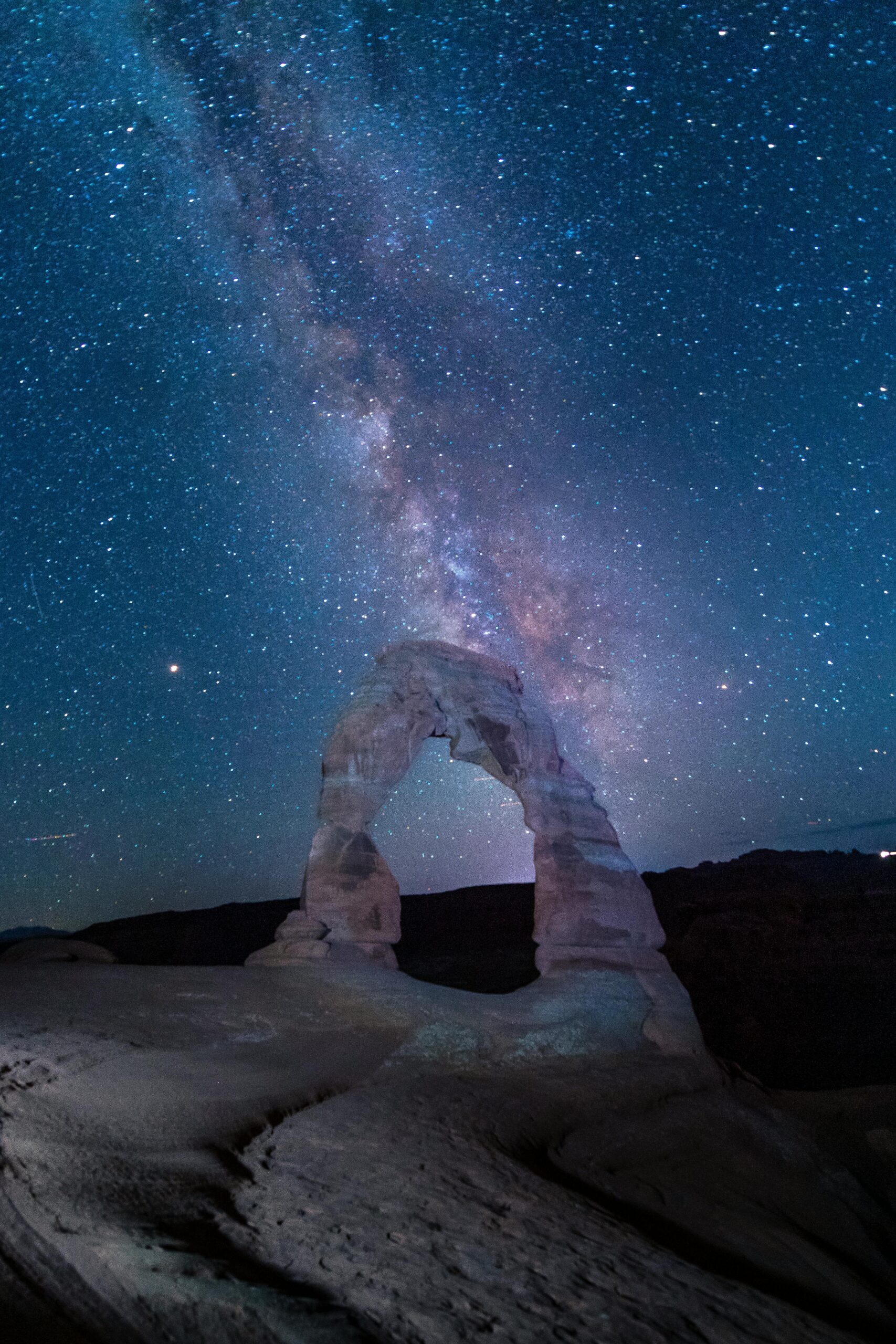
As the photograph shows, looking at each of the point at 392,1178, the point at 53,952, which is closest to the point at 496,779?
the point at 53,952

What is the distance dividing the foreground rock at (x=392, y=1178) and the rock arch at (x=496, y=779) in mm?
2079

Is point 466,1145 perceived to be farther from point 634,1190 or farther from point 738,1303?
point 738,1303

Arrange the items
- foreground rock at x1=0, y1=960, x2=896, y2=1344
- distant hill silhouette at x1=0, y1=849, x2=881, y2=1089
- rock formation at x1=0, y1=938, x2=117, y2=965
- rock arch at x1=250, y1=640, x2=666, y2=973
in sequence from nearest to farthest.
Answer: foreground rock at x1=0, y1=960, x2=896, y2=1344 → rock formation at x1=0, y1=938, x2=117, y2=965 → rock arch at x1=250, y1=640, x2=666, y2=973 → distant hill silhouette at x1=0, y1=849, x2=881, y2=1089

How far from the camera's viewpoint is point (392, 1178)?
4656 millimetres

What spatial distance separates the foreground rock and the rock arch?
2.08 meters

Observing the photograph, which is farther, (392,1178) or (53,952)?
(53,952)

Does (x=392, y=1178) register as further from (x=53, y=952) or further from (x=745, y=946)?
(x=745, y=946)

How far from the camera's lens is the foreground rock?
119 inches

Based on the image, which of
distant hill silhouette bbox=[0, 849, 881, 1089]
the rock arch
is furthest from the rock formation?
distant hill silhouette bbox=[0, 849, 881, 1089]

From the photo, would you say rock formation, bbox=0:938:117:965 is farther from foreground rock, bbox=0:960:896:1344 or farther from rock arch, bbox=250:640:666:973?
rock arch, bbox=250:640:666:973

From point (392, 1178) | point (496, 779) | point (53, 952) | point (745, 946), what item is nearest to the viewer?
point (392, 1178)

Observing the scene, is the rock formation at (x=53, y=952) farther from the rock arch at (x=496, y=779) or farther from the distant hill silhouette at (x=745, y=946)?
the distant hill silhouette at (x=745, y=946)

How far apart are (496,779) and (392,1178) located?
32.6 ft

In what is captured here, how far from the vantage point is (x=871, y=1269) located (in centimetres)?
578
